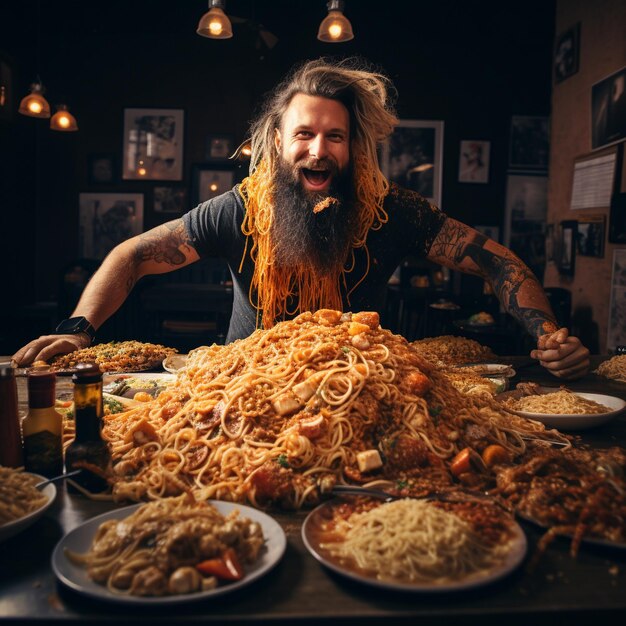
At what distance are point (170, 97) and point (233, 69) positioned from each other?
0.95m

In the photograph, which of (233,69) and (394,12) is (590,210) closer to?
(394,12)

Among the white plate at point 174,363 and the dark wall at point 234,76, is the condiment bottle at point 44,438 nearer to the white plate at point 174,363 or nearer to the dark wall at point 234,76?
the white plate at point 174,363

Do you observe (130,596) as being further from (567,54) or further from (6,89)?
(6,89)

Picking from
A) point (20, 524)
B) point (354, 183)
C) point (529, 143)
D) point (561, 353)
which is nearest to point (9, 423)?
point (20, 524)

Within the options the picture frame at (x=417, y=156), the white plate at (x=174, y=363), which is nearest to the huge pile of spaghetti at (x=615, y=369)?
the white plate at (x=174, y=363)

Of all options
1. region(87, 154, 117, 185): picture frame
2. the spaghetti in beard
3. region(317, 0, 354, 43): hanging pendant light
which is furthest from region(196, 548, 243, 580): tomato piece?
region(87, 154, 117, 185): picture frame

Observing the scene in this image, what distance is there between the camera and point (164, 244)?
322 cm

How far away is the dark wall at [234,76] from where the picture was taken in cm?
850

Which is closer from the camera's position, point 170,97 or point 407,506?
point 407,506

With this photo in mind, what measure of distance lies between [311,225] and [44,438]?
196 centimetres

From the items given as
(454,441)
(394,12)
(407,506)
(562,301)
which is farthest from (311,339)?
(394,12)

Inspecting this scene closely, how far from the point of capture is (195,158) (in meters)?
8.70

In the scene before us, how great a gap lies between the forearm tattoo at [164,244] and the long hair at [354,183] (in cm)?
34

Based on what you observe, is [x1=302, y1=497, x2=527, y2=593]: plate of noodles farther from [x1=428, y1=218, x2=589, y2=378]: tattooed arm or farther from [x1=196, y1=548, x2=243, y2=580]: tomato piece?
[x1=428, y1=218, x2=589, y2=378]: tattooed arm
